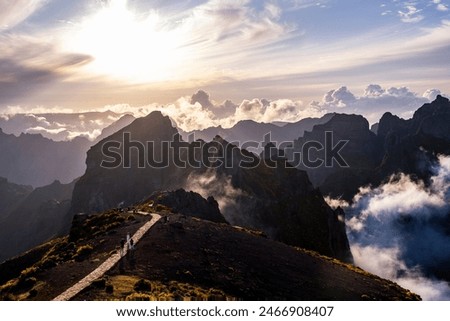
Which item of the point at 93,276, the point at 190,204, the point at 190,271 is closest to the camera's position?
the point at 93,276

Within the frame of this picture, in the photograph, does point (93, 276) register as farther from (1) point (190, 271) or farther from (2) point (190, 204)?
(2) point (190, 204)

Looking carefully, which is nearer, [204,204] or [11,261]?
[11,261]

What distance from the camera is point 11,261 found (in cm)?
8950

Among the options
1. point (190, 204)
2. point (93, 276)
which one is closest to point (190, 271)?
point (93, 276)

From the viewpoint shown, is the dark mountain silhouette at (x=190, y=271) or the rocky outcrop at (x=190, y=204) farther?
the rocky outcrop at (x=190, y=204)

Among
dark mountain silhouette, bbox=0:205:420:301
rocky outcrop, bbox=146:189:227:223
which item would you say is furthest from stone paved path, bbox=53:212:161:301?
rocky outcrop, bbox=146:189:227:223

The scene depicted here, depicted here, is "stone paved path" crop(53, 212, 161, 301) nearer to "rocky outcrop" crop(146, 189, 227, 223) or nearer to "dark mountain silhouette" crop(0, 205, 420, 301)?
"dark mountain silhouette" crop(0, 205, 420, 301)

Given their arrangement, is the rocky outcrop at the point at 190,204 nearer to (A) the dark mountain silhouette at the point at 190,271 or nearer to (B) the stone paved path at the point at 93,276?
(A) the dark mountain silhouette at the point at 190,271

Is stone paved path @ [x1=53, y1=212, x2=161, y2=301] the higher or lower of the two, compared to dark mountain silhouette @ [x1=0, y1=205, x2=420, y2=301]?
higher

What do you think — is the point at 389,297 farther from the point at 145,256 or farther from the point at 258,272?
the point at 145,256

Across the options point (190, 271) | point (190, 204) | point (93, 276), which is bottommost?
point (190, 204)

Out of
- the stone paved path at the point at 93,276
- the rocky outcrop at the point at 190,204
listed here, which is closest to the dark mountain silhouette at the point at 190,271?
the stone paved path at the point at 93,276
